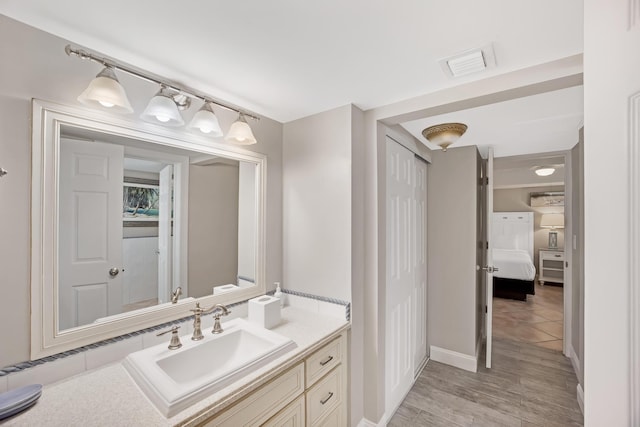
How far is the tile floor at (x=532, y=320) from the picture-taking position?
11.1ft

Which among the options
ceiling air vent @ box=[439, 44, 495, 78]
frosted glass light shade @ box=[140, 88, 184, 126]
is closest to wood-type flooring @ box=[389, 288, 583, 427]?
ceiling air vent @ box=[439, 44, 495, 78]

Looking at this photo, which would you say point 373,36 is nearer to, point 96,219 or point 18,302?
point 96,219

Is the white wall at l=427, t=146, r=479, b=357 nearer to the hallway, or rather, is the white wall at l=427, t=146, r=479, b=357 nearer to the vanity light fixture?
the hallway

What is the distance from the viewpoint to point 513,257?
17.6 ft

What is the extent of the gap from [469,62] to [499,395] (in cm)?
259

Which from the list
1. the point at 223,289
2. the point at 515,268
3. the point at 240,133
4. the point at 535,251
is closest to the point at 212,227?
the point at 223,289

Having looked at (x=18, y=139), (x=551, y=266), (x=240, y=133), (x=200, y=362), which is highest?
(x=240, y=133)

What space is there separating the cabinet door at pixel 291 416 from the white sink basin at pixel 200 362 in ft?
0.81

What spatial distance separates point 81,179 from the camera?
3.93ft

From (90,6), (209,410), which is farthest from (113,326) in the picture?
(90,6)

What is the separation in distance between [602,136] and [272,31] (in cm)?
110

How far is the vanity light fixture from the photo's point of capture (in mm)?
1089

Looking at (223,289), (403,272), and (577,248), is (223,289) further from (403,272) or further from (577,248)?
(577,248)

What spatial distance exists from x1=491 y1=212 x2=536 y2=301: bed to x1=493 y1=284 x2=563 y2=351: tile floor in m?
0.21
